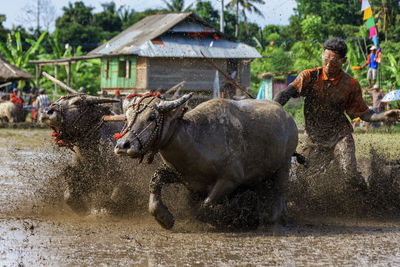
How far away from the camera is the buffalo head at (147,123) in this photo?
16.8ft

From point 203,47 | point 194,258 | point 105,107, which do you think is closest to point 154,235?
point 194,258

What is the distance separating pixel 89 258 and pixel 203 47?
2994cm

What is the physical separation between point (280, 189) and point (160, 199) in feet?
4.46

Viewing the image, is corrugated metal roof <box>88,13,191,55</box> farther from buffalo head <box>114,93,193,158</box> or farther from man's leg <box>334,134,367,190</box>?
buffalo head <box>114,93,193,158</box>

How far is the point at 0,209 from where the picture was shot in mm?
7027

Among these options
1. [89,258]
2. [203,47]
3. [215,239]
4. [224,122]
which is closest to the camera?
[89,258]

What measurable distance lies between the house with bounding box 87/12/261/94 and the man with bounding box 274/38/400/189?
82.2 ft

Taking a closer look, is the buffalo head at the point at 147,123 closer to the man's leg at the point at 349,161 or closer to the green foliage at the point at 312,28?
the man's leg at the point at 349,161

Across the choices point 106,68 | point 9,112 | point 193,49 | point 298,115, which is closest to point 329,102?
point 298,115

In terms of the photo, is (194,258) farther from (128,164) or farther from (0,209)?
(0,209)

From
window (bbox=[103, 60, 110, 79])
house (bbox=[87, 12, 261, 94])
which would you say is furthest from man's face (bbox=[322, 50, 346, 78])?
window (bbox=[103, 60, 110, 79])

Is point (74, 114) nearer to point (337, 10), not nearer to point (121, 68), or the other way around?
point (121, 68)

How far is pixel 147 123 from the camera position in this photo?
527cm

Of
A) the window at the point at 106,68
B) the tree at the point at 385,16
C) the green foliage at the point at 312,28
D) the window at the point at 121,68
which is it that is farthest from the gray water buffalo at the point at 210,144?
the green foliage at the point at 312,28
